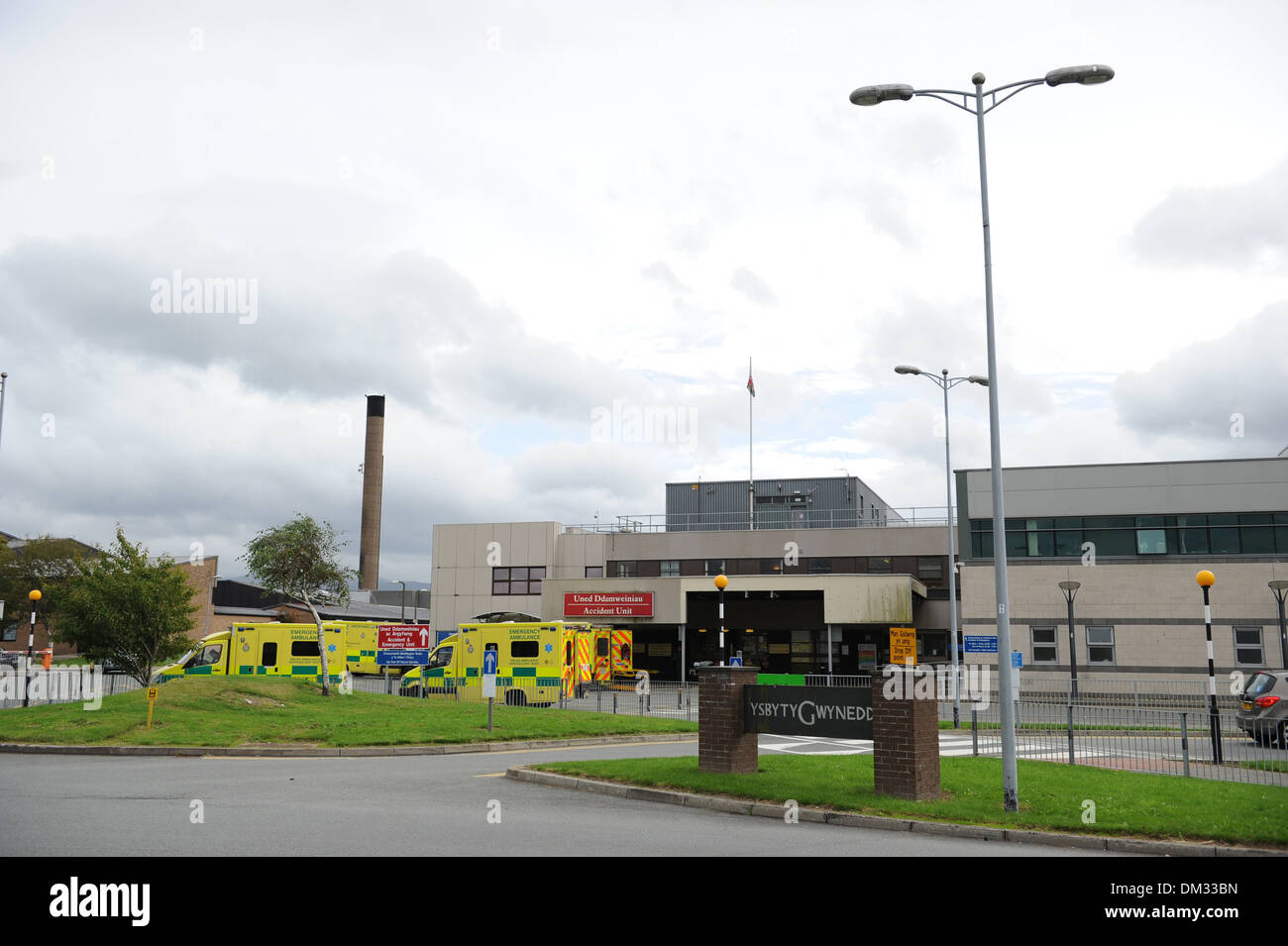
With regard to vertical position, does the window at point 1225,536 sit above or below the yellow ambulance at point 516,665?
above

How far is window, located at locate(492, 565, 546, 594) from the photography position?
57188 mm

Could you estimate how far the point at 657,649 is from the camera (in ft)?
175

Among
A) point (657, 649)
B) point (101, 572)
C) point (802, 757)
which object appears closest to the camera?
point (802, 757)

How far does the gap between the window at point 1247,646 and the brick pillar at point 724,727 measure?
31103 millimetres

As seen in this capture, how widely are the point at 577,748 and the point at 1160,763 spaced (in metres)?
10.6

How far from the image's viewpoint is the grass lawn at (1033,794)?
11070 millimetres

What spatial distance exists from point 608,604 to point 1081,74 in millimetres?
36381

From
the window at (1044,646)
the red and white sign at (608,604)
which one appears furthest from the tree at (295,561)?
the window at (1044,646)

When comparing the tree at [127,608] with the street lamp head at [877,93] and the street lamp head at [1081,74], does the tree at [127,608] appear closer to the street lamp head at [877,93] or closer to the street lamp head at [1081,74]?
the street lamp head at [877,93]

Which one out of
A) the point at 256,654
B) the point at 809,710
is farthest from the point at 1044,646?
the point at 809,710

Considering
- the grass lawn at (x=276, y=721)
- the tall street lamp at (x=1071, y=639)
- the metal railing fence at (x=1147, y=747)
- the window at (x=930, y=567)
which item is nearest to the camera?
the metal railing fence at (x=1147, y=747)
